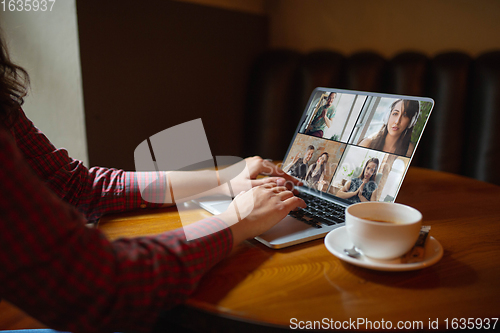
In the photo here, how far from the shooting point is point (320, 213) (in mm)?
805

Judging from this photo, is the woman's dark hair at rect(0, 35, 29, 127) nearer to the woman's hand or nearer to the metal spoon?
the woman's hand

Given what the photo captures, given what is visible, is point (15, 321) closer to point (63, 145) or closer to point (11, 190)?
point (63, 145)

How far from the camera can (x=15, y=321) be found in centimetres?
131

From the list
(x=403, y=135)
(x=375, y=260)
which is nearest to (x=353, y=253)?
(x=375, y=260)

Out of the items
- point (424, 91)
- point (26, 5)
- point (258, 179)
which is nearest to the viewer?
point (258, 179)

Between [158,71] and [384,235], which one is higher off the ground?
[158,71]

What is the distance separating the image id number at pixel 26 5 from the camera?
1.42 m

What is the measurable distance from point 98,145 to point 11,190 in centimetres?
115

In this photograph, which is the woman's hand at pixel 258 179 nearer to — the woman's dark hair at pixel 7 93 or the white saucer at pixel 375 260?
the white saucer at pixel 375 260

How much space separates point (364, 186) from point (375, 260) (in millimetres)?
282

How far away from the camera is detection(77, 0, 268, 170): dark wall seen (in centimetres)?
146

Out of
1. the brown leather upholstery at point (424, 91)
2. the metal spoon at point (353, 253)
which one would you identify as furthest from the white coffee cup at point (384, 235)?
the brown leather upholstery at point (424, 91)

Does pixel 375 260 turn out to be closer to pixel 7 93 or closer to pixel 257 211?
pixel 257 211

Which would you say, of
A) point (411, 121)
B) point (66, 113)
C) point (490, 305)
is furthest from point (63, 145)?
point (490, 305)
